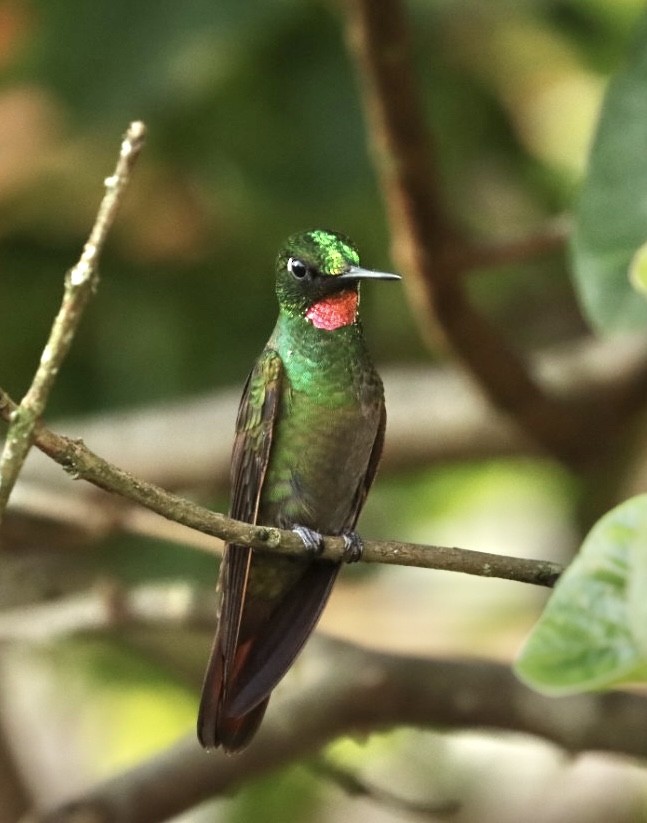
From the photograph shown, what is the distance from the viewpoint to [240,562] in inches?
74.0

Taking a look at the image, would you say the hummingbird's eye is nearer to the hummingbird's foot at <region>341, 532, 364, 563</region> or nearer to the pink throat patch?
the pink throat patch

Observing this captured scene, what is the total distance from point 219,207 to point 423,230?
1151mm

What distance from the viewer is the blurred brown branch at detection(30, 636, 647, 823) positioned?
2.35 m

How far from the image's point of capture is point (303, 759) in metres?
2.54

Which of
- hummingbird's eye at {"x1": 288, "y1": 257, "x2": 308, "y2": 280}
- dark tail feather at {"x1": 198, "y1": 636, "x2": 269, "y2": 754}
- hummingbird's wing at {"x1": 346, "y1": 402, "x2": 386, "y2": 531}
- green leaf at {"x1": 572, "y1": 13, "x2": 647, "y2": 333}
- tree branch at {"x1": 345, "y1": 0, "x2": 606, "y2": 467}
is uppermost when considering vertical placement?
tree branch at {"x1": 345, "y1": 0, "x2": 606, "y2": 467}

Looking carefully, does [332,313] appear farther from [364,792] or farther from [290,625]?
[364,792]

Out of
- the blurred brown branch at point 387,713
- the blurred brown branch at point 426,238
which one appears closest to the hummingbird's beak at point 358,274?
the blurred brown branch at point 426,238

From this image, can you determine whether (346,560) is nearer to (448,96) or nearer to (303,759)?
(303,759)

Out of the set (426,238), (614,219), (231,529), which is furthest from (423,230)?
(231,529)

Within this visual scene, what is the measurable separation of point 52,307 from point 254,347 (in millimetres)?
532

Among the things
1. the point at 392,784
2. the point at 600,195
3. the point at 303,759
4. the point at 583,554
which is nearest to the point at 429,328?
the point at 600,195

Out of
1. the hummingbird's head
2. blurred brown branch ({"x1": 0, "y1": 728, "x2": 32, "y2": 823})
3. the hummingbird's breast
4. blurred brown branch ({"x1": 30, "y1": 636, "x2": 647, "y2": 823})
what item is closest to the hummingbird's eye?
the hummingbird's head

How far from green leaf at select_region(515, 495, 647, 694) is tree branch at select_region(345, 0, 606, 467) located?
1248mm

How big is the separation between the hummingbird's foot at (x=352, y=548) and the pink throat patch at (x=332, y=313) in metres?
0.31
